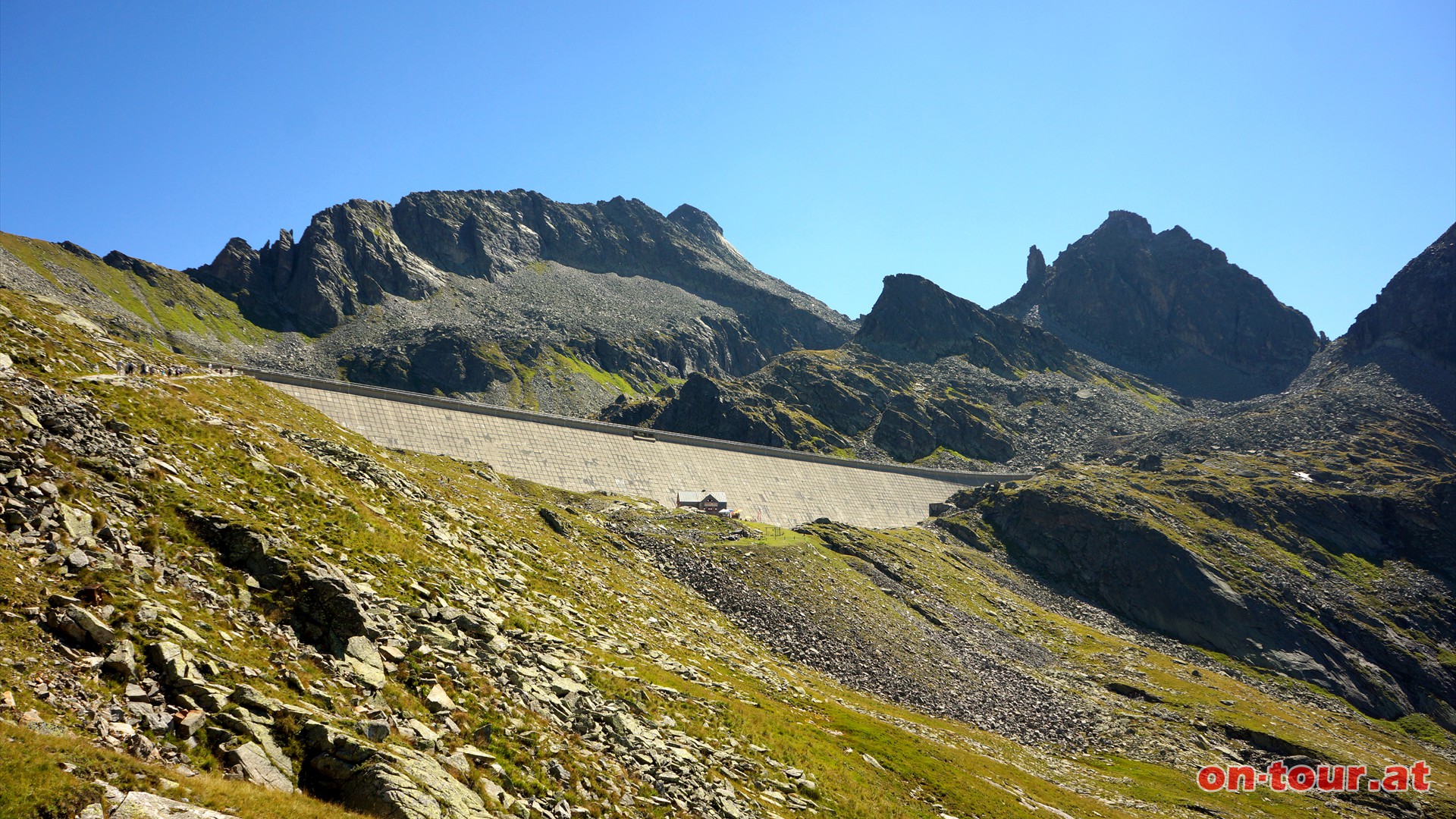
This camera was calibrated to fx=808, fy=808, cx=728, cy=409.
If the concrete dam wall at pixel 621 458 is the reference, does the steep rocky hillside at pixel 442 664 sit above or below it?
below

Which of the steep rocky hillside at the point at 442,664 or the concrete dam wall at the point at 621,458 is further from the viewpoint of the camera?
the concrete dam wall at the point at 621,458

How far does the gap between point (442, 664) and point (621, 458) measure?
281ft

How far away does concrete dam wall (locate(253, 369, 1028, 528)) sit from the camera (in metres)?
88.8

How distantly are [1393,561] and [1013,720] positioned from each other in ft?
366

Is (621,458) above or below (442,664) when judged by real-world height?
above

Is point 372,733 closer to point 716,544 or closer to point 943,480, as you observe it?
point 716,544

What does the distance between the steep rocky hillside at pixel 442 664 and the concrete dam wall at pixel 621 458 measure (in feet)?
75.3

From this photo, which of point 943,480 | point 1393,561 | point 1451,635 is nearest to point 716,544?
point 943,480

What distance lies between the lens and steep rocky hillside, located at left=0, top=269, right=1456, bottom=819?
15242 millimetres

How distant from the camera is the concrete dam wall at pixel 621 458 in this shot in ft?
291

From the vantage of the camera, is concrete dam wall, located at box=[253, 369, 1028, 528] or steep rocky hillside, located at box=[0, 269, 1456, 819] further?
concrete dam wall, located at box=[253, 369, 1028, 528]

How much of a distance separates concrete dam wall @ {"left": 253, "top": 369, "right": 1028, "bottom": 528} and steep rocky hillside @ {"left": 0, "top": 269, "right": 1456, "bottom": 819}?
23.0 metres

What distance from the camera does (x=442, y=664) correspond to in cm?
2233

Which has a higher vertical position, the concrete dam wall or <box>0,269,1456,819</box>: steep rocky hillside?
the concrete dam wall
